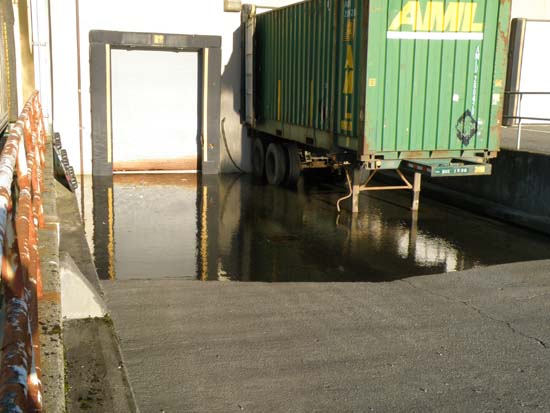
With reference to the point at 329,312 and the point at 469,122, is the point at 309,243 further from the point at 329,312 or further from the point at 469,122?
the point at 469,122

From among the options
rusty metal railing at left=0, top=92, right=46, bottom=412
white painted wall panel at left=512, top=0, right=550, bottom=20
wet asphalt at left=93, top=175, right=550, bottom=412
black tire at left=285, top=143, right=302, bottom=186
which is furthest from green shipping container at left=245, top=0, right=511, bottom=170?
white painted wall panel at left=512, top=0, right=550, bottom=20

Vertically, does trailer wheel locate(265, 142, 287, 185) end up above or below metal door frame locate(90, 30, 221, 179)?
below

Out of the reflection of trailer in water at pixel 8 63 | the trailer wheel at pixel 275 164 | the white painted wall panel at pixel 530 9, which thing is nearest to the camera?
the reflection of trailer in water at pixel 8 63

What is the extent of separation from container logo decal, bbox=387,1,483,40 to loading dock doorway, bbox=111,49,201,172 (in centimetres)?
717

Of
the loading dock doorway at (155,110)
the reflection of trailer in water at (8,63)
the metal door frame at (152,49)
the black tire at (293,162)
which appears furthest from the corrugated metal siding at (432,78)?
the loading dock doorway at (155,110)

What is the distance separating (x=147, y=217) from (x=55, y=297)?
7317 mm

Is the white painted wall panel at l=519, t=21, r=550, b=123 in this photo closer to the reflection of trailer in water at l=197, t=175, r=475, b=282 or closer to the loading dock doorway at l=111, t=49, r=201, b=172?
the reflection of trailer in water at l=197, t=175, r=475, b=282

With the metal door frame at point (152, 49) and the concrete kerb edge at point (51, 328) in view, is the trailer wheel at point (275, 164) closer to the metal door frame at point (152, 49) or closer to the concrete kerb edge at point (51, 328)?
the metal door frame at point (152, 49)

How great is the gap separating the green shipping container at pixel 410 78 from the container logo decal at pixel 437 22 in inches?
0.6

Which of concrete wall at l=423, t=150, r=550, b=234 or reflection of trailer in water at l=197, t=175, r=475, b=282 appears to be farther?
concrete wall at l=423, t=150, r=550, b=234

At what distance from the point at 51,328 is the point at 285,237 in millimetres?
6389

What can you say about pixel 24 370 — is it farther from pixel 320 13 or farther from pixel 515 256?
pixel 320 13

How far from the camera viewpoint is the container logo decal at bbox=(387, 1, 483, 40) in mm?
9781

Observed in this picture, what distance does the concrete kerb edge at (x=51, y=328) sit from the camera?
115 inches
